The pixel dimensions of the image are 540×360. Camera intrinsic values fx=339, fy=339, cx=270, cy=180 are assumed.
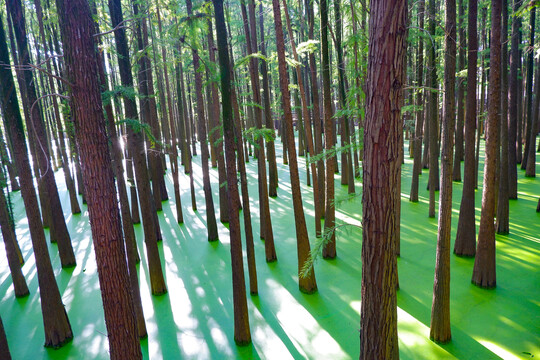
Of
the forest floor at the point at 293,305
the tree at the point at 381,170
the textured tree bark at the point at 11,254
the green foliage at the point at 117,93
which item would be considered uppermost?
the green foliage at the point at 117,93

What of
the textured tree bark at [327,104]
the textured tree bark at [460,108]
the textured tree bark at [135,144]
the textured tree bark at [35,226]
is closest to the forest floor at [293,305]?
the textured tree bark at [35,226]

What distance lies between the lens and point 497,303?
769cm

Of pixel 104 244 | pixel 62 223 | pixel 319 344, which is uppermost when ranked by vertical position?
pixel 104 244

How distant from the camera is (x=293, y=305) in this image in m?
8.36

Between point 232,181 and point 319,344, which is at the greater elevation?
point 232,181

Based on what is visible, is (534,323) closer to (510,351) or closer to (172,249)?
(510,351)

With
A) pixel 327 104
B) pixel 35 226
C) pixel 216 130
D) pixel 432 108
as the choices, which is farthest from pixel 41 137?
pixel 432 108

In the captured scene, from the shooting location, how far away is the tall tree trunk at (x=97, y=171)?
387 cm

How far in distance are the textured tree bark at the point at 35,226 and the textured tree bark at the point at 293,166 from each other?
5.49 metres

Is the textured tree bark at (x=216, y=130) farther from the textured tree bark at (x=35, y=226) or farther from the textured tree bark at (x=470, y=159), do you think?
the textured tree bark at (x=470, y=159)

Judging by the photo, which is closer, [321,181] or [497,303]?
[497,303]

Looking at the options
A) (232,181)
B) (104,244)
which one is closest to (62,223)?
(232,181)

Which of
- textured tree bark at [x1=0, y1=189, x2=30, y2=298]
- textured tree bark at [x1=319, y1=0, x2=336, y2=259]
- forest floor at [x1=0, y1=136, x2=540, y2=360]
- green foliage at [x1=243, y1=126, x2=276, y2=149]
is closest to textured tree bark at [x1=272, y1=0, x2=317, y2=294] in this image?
forest floor at [x1=0, y1=136, x2=540, y2=360]

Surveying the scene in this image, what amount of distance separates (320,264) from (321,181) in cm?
272
